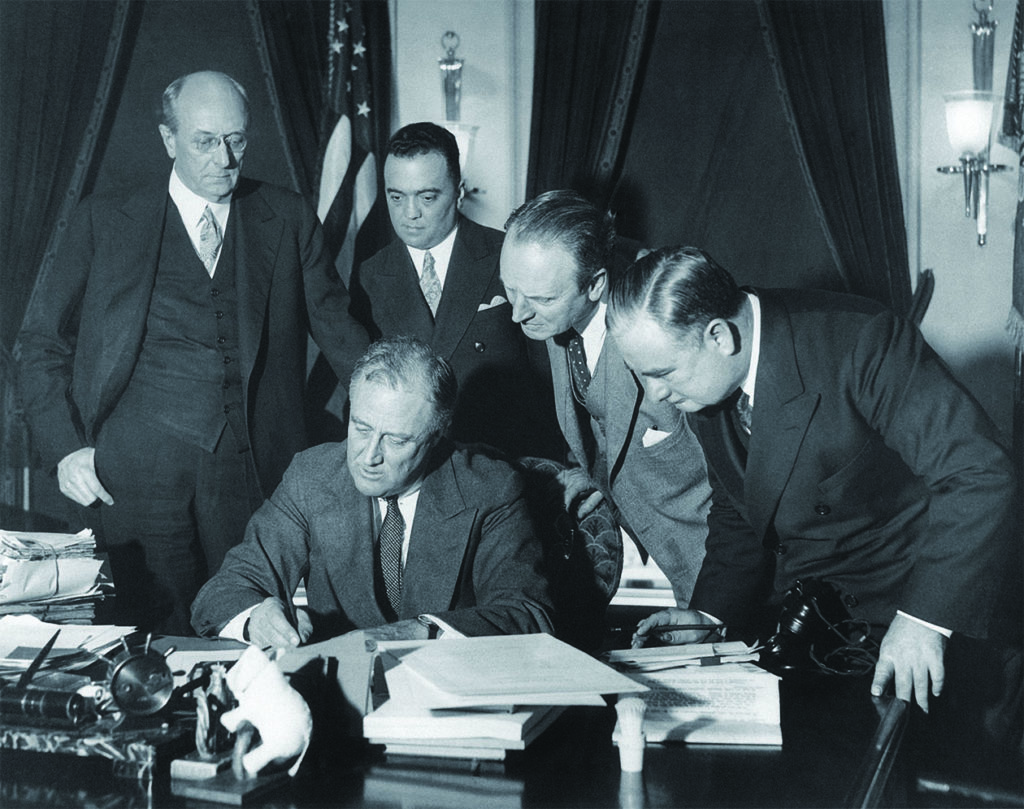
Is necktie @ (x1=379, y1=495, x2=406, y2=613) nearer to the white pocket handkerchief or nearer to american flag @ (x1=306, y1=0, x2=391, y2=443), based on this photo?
the white pocket handkerchief

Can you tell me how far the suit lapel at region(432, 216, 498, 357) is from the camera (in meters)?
3.49

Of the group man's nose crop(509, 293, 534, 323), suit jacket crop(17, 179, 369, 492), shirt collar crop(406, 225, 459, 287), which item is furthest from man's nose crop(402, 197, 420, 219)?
man's nose crop(509, 293, 534, 323)

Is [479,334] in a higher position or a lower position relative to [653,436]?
higher

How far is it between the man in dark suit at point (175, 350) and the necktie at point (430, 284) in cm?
25

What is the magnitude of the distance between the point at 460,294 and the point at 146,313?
955 mm

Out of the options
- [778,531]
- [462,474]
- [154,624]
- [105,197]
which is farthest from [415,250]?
[778,531]

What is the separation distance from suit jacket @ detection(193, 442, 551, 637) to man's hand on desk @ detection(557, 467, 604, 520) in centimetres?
16

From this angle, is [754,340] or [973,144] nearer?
[754,340]

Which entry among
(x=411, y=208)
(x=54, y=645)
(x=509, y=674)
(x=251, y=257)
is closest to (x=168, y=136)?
(x=251, y=257)

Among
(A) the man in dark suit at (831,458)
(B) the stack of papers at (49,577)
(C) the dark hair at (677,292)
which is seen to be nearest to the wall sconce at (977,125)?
(A) the man in dark suit at (831,458)

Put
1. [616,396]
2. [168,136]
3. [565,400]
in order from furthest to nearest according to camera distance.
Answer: [168,136] < [565,400] < [616,396]

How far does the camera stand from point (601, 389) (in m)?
3.02

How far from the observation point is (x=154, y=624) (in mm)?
3383

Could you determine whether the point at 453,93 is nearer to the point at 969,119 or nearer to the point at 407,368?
the point at 969,119
